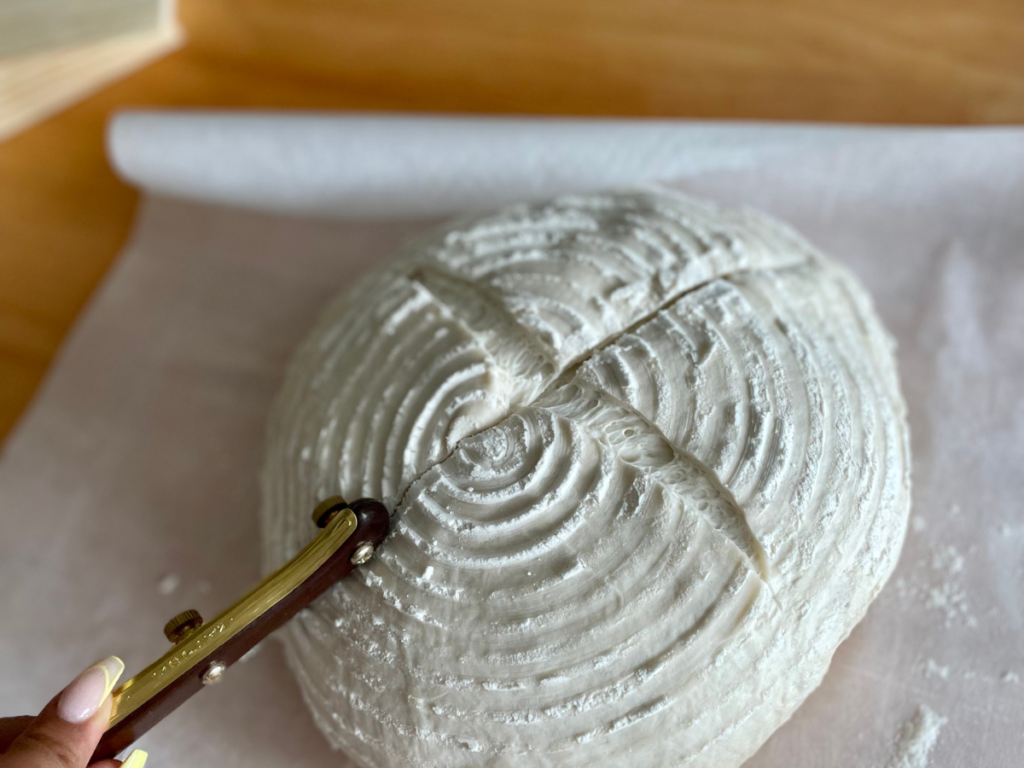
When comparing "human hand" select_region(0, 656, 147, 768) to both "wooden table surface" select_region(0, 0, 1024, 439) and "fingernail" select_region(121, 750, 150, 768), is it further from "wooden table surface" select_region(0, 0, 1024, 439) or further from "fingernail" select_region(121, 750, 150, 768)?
"wooden table surface" select_region(0, 0, 1024, 439)

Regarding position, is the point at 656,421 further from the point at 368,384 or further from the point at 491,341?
the point at 368,384

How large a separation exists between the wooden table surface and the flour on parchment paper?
0.93m

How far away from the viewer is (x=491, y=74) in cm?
140

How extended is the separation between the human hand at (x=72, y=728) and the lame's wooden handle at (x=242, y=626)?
3 cm

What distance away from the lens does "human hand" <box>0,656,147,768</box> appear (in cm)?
57

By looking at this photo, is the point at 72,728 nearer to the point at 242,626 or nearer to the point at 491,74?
the point at 242,626

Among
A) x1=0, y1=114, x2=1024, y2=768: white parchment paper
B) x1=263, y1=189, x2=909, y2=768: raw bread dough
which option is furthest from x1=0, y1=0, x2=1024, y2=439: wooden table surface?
x1=263, y1=189, x2=909, y2=768: raw bread dough

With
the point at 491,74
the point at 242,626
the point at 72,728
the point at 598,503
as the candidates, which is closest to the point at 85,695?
the point at 72,728

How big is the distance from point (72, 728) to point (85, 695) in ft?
0.08

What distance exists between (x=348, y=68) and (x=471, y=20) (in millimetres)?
249

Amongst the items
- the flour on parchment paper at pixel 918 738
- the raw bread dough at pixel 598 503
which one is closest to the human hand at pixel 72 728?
the raw bread dough at pixel 598 503

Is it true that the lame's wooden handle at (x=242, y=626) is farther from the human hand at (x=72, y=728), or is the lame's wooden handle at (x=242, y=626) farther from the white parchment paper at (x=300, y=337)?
the white parchment paper at (x=300, y=337)

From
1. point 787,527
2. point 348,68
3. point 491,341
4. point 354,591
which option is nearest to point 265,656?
point 354,591

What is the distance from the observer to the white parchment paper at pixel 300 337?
884 millimetres
